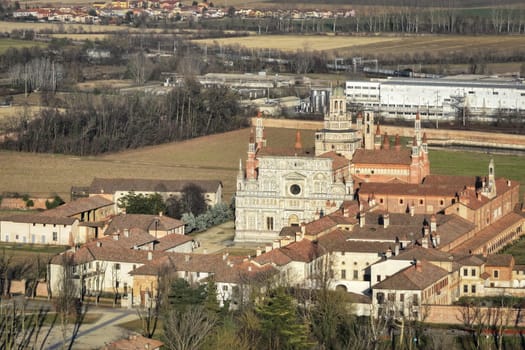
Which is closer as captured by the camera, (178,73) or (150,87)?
(150,87)

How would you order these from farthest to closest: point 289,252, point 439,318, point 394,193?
1. point 394,193
2. point 289,252
3. point 439,318

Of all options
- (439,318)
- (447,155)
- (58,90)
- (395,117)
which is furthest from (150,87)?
(439,318)

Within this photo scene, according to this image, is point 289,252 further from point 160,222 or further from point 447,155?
point 447,155

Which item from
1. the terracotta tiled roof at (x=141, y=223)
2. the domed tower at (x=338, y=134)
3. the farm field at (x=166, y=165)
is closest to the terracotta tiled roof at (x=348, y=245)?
the terracotta tiled roof at (x=141, y=223)

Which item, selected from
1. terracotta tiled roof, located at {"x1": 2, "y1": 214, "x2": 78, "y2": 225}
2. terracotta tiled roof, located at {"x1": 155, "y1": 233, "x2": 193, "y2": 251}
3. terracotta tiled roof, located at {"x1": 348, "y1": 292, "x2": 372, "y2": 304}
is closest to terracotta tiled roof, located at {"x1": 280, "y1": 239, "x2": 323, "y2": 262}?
terracotta tiled roof, located at {"x1": 348, "y1": 292, "x2": 372, "y2": 304}

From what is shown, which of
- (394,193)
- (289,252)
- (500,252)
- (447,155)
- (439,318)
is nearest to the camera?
(439,318)

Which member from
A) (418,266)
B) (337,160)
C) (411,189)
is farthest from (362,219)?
(418,266)

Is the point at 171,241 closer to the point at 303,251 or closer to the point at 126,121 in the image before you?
the point at 303,251

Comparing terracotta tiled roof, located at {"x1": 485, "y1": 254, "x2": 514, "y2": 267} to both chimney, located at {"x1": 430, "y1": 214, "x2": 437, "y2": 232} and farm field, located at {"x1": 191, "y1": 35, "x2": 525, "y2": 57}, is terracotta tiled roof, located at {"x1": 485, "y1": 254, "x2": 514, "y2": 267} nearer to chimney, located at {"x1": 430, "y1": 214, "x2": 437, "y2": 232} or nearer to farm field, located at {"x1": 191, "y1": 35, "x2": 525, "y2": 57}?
chimney, located at {"x1": 430, "y1": 214, "x2": 437, "y2": 232}
